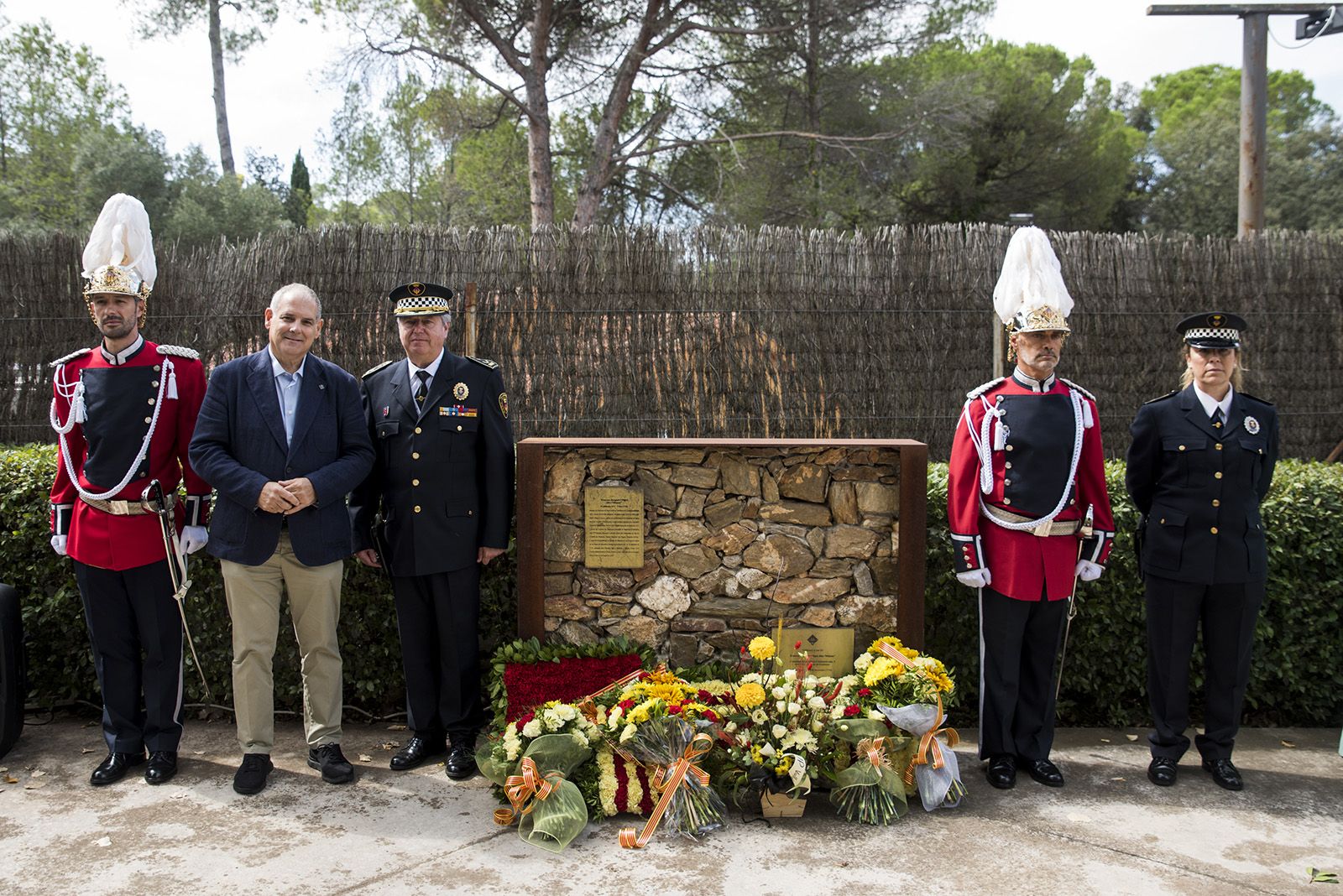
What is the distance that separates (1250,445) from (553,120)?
18.1 m

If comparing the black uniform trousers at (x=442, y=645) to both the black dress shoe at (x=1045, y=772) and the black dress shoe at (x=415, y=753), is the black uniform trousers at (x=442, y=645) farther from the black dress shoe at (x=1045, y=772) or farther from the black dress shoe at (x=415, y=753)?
the black dress shoe at (x=1045, y=772)

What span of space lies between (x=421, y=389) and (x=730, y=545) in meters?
1.43

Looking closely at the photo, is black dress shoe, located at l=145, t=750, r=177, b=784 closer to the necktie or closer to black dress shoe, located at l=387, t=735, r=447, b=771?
black dress shoe, located at l=387, t=735, r=447, b=771

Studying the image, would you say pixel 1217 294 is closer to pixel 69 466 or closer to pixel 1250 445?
pixel 1250 445

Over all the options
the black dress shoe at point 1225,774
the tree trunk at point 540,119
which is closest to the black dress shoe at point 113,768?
the black dress shoe at point 1225,774

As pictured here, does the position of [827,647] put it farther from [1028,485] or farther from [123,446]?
[123,446]

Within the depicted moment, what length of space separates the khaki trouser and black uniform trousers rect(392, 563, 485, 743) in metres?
0.28

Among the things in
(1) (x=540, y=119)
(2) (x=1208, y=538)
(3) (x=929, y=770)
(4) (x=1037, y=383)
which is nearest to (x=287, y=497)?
(3) (x=929, y=770)

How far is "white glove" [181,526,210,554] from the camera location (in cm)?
396

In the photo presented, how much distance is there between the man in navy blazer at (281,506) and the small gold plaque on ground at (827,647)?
72.6 inches

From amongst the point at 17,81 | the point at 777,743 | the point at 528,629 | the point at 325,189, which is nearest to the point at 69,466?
the point at 528,629

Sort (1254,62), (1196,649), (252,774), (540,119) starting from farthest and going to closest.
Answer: (540,119)
(1254,62)
(1196,649)
(252,774)

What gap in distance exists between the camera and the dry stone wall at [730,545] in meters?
4.32

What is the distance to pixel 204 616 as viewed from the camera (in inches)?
179
